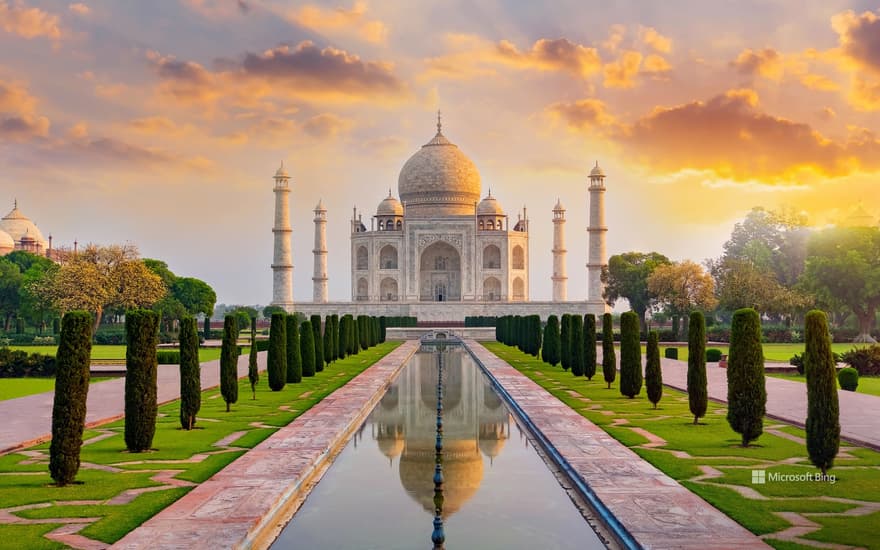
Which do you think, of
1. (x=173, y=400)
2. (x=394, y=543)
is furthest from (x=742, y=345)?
(x=173, y=400)

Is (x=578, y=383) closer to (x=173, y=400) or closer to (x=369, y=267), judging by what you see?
(x=173, y=400)

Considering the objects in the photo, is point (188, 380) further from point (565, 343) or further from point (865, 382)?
point (865, 382)

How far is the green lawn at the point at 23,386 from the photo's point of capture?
52.6ft

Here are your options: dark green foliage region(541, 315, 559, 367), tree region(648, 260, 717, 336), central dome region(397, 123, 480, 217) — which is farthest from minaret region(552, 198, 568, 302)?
dark green foliage region(541, 315, 559, 367)

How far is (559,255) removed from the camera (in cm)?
5597

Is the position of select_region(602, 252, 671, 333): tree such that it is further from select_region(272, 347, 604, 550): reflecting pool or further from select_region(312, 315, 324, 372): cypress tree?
select_region(272, 347, 604, 550): reflecting pool

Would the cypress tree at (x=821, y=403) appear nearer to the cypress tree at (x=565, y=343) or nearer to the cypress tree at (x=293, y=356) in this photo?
the cypress tree at (x=293, y=356)

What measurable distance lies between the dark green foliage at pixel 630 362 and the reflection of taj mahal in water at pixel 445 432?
86.2 inches

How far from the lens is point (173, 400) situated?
48.4 feet

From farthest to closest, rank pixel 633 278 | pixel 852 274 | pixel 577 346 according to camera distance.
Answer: pixel 633 278 → pixel 852 274 → pixel 577 346

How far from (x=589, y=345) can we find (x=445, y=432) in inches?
310

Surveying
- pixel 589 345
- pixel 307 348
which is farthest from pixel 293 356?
pixel 589 345

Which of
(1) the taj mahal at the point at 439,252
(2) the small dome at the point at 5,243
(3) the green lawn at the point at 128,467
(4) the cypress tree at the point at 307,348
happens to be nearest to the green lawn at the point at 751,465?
(3) the green lawn at the point at 128,467

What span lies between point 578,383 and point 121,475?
1139cm
